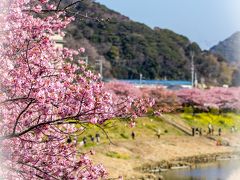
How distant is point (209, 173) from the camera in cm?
2684

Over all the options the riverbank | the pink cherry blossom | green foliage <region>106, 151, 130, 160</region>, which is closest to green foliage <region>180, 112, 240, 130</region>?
the riverbank

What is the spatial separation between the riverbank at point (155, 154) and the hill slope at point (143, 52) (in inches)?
1557

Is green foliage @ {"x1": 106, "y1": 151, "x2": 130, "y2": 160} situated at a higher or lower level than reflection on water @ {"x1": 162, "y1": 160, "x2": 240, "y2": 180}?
higher

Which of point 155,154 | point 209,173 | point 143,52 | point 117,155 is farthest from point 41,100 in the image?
point 143,52

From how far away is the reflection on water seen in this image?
25219 millimetres

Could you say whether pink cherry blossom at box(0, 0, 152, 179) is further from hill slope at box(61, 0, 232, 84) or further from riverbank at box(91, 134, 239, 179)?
hill slope at box(61, 0, 232, 84)

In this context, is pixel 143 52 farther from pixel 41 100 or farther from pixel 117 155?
pixel 41 100

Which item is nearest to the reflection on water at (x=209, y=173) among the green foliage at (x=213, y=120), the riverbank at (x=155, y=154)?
the riverbank at (x=155, y=154)

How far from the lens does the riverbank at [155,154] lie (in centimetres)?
2686

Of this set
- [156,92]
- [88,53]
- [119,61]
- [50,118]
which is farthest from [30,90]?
[119,61]

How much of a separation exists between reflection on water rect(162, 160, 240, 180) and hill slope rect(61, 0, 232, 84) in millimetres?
47099

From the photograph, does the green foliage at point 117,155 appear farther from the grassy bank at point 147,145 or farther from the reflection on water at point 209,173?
the reflection on water at point 209,173

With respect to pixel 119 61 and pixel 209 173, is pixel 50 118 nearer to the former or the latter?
pixel 209 173

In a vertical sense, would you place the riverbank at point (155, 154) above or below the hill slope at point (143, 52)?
below
